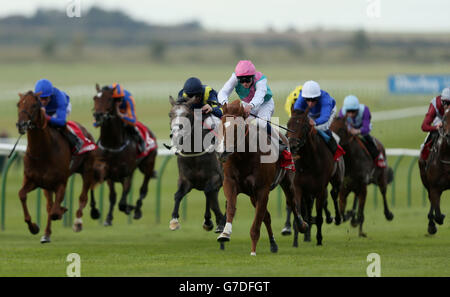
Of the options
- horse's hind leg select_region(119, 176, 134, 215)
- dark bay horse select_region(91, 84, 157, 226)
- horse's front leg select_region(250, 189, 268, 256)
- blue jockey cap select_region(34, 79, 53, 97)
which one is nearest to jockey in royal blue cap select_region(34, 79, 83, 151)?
blue jockey cap select_region(34, 79, 53, 97)

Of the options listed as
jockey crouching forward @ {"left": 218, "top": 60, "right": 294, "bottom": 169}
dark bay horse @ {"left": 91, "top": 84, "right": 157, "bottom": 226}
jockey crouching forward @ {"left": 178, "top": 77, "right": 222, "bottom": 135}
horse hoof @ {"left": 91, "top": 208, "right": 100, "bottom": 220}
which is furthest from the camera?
horse hoof @ {"left": 91, "top": 208, "right": 100, "bottom": 220}

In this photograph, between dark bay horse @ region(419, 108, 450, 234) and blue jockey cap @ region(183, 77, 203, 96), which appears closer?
blue jockey cap @ region(183, 77, 203, 96)

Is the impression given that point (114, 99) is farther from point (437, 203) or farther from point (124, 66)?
point (124, 66)

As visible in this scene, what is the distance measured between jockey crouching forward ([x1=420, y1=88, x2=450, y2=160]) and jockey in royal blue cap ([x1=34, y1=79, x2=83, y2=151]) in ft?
14.9

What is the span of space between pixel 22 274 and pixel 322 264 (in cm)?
275

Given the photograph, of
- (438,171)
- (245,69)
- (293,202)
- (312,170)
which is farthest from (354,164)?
(245,69)

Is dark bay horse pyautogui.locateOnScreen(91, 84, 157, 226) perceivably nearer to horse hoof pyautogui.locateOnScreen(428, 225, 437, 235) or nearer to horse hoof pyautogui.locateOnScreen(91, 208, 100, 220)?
horse hoof pyautogui.locateOnScreen(91, 208, 100, 220)

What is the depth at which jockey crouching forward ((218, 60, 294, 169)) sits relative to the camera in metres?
10.4

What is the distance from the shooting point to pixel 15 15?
10675cm

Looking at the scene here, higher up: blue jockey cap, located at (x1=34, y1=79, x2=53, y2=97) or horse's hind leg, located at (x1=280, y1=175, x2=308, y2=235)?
blue jockey cap, located at (x1=34, y1=79, x2=53, y2=97)


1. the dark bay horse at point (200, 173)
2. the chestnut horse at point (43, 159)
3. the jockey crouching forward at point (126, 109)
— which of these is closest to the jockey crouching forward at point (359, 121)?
the jockey crouching forward at point (126, 109)

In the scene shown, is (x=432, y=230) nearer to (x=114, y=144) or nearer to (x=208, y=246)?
(x=208, y=246)

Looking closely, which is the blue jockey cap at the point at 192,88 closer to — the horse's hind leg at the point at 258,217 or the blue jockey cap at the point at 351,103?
the horse's hind leg at the point at 258,217

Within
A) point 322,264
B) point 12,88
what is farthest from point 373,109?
point 322,264
